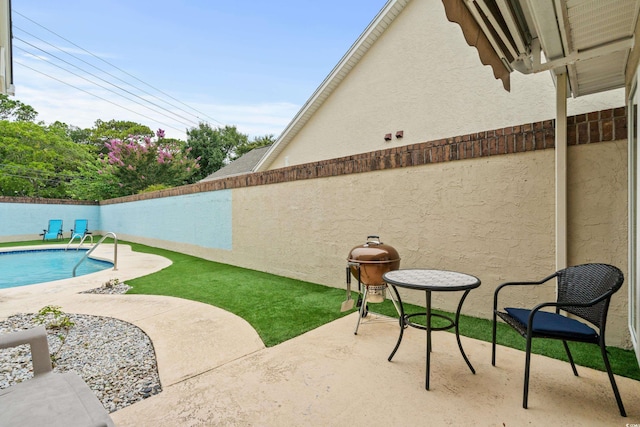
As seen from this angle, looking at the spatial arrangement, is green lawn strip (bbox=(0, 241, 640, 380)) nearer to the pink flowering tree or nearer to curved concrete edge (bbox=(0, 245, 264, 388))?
curved concrete edge (bbox=(0, 245, 264, 388))

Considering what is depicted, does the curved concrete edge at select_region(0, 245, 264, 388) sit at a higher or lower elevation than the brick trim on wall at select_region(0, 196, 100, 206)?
lower

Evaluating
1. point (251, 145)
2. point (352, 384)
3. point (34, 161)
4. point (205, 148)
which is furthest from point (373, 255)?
point (251, 145)

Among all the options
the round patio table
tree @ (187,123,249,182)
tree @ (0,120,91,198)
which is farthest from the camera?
tree @ (187,123,249,182)

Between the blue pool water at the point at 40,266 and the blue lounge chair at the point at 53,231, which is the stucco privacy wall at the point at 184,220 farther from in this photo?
the blue lounge chair at the point at 53,231

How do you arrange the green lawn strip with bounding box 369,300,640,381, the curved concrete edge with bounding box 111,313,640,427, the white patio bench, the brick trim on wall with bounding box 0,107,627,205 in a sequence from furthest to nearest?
the brick trim on wall with bounding box 0,107,627,205, the green lawn strip with bounding box 369,300,640,381, the curved concrete edge with bounding box 111,313,640,427, the white patio bench

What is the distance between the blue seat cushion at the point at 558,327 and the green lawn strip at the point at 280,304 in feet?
2.41

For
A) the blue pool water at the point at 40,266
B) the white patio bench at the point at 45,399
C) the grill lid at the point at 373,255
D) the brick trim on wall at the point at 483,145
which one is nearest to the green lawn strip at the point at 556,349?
the grill lid at the point at 373,255

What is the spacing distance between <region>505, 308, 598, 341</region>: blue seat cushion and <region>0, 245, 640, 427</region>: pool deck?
56cm

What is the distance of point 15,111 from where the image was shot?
90.1 ft

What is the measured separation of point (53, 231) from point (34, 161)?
1244cm

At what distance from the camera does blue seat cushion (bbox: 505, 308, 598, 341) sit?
2.12 metres

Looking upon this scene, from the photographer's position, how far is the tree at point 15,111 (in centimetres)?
2680

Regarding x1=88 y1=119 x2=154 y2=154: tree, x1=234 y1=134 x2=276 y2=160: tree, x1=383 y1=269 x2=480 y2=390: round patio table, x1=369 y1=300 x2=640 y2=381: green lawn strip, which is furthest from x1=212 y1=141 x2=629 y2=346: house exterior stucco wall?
x1=88 y1=119 x2=154 y2=154: tree

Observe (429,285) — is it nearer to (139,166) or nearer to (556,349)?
(556,349)
